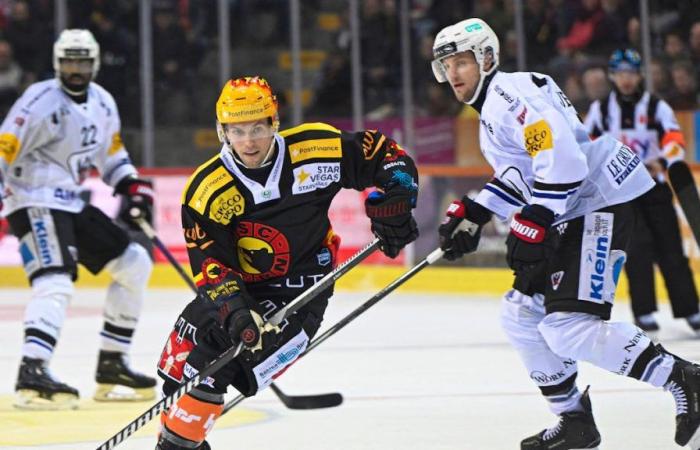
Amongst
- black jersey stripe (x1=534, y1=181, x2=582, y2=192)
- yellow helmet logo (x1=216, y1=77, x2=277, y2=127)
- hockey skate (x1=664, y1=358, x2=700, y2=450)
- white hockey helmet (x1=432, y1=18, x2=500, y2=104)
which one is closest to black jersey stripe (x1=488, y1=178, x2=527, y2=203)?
white hockey helmet (x1=432, y1=18, x2=500, y2=104)

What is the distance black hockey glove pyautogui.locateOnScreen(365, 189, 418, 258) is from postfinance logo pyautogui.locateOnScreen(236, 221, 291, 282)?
10.8 inches

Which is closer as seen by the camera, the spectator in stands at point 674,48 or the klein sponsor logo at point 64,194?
the klein sponsor logo at point 64,194

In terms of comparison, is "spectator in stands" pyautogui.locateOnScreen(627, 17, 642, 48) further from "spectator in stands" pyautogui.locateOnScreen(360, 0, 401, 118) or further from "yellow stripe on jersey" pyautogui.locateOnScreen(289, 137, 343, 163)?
"yellow stripe on jersey" pyautogui.locateOnScreen(289, 137, 343, 163)

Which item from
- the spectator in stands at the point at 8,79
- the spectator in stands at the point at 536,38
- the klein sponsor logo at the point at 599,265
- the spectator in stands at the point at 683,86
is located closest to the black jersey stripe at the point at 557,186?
the klein sponsor logo at the point at 599,265

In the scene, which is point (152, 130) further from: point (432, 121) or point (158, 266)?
point (432, 121)

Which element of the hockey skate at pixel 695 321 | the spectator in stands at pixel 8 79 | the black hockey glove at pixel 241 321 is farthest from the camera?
the spectator in stands at pixel 8 79

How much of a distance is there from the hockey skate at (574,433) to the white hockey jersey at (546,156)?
55cm

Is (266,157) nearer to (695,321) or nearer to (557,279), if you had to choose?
(557,279)

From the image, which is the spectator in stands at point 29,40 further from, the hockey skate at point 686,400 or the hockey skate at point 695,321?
the hockey skate at point 686,400

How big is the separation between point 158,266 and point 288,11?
Result: 207 cm

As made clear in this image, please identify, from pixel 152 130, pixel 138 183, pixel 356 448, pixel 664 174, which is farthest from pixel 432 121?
pixel 356 448

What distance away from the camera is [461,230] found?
396 cm

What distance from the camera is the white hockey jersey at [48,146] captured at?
17.5 ft

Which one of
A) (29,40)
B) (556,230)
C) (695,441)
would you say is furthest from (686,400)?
(29,40)
